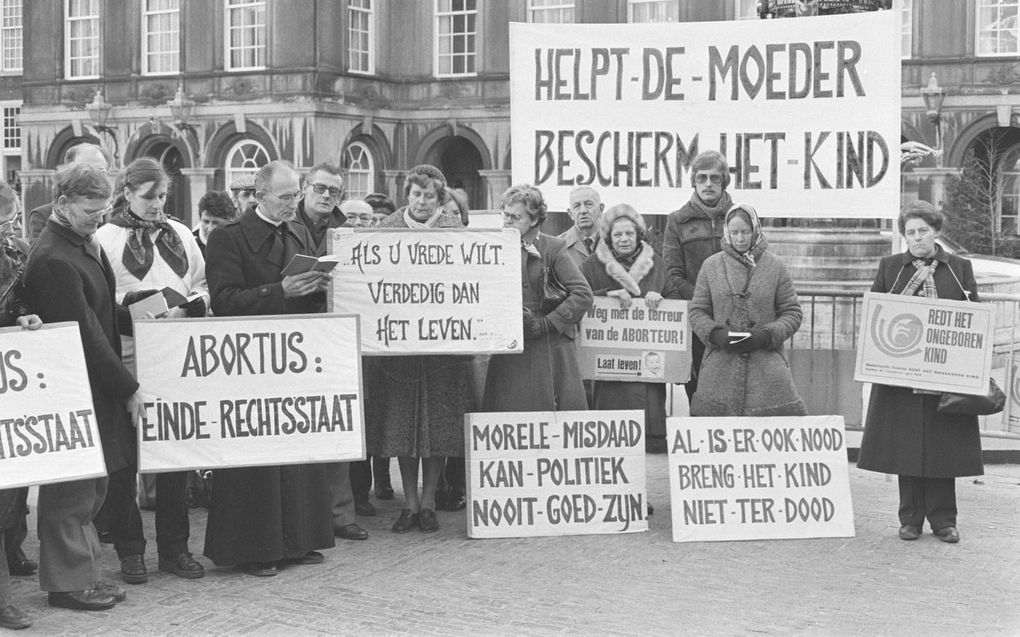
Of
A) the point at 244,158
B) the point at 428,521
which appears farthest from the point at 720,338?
the point at 244,158

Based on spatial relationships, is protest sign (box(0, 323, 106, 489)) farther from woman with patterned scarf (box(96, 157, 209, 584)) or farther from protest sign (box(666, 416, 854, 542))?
protest sign (box(666, 416, 854, 542))

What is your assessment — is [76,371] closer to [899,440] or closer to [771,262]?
[771,262]

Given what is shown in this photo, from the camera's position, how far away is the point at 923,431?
8406mm

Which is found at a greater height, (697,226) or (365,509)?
(697,226)

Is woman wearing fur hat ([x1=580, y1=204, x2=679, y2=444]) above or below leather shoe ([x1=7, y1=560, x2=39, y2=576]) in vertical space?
above

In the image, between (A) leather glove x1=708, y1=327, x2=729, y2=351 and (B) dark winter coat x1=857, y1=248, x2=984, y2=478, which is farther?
(A) leather glove x1=708, y1=327, x2=729, y2=351

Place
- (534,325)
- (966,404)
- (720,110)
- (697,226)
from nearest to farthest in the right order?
(966,404) < (534,325) < (697,226) < (720,110)

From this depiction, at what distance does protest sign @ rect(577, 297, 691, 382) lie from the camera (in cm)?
942

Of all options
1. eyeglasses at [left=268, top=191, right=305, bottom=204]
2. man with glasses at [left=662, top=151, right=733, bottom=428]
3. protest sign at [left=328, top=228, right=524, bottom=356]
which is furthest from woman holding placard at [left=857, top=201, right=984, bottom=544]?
eyeglasses at [left=268, top=191, right=305, bottom=204]

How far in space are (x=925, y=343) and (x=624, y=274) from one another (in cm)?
194

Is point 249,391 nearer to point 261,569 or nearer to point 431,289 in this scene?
point 261,569

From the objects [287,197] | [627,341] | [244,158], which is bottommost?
[627,341]

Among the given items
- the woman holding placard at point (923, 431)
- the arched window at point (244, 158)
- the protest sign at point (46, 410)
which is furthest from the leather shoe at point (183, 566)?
the arched window at point (244, 158)

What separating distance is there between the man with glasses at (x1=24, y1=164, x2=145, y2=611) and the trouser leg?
61cm
